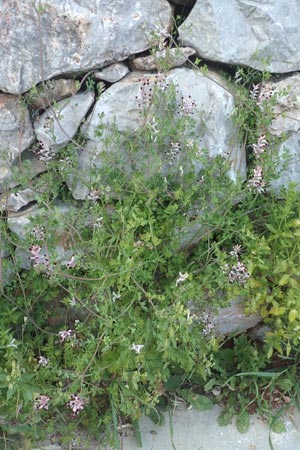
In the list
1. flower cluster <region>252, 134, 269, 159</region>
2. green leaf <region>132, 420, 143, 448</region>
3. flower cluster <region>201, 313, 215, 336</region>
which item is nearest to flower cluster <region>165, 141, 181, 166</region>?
flower cluster <region>252, 134, 269, 159</region>

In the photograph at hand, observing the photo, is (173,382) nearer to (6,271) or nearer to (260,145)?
(6,271)

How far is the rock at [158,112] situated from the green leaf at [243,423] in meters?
1.34

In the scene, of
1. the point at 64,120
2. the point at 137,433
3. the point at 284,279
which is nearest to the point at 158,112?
the point at 64,120

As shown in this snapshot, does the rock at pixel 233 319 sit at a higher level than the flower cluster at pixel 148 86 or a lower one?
lower

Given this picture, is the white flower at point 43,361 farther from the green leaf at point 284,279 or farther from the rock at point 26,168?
the green leaf at point 284,279

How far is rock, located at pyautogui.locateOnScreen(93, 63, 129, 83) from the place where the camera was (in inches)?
130

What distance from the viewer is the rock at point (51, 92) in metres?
3.23

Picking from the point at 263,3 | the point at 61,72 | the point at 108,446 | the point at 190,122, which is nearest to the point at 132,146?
the point at 190,122

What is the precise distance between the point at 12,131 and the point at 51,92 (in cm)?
27

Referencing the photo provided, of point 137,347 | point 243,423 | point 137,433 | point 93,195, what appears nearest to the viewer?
point 137,347

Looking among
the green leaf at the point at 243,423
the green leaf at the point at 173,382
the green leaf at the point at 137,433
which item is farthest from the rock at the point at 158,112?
the green leaf at the point at 243,423

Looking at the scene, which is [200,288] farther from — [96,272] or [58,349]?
[58,349]

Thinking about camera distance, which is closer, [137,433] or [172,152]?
[172,152]

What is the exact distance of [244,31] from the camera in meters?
3.35
